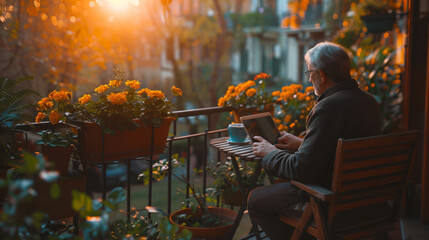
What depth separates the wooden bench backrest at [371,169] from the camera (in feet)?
6.43

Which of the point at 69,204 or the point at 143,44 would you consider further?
the point at 143,44

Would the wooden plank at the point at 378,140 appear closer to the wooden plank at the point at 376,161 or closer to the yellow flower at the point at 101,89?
the wooden plank at the point at 376,161

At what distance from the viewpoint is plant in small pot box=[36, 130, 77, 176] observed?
217 cm

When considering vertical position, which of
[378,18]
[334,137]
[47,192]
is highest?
[378,18]

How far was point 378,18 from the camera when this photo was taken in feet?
17.3

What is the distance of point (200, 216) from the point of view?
9.91 ft

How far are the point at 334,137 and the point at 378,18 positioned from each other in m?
3.74

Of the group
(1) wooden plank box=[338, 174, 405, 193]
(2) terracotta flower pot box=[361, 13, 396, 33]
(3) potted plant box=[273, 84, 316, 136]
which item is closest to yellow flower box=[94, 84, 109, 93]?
(1) wooden plank box=[338, 174, 405, 193]

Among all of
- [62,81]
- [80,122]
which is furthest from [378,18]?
[62,81]

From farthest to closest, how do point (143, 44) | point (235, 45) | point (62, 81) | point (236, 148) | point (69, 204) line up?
point (235, 45), point (143, 44), point (62, 81), point (236, 148), point (69, 204)

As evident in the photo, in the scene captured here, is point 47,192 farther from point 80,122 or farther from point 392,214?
point 392,214

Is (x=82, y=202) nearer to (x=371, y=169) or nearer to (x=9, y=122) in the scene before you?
(x=9, y=122)

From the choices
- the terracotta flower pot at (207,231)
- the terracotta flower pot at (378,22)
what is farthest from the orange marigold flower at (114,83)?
the terracotta flower pot at (378,22)

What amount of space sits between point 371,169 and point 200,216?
4.36 ft
